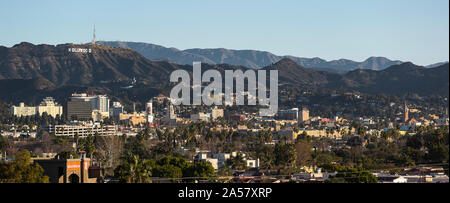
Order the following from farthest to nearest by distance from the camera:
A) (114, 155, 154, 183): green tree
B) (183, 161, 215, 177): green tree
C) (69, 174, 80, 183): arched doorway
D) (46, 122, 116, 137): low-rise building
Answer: (46, 122, 116, 137): low-rise building < (183, 161, 215, 177): green tree < (69, 174, 80, 183): arched doorway < (114, 155, 154, 183): green tree

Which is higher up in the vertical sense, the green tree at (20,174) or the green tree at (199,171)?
the green tree at (20,174)

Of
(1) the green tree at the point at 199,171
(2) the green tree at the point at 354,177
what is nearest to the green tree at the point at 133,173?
(1) the green tree at the point at 199,171

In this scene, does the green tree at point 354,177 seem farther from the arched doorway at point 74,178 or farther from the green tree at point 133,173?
the arched doorway at point 74,178

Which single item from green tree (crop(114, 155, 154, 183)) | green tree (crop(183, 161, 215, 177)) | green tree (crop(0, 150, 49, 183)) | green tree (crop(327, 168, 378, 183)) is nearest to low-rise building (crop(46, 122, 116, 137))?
green tree (crop(183, 161, 215, 177))

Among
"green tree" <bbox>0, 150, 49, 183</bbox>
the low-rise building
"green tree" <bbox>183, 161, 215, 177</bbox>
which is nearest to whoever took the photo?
"green tree" <bbox>0, 150, 49, 183</bbox>

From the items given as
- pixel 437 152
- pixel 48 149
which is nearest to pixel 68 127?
pixel 48 149

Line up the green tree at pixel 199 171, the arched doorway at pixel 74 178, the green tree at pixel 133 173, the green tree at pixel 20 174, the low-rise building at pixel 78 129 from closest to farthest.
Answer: the green tree at pixel 20 174, the green tree at pixel 133 173, the arched doorway at pixel 74 178, the green tree at pixel 199 171, the low-rise building at pixel 78 129

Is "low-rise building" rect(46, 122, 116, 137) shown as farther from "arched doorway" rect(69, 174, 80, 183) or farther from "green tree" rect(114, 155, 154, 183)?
"green tree" rect(114, 155, 154, 183)

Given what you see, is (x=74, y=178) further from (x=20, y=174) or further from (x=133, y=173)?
(x=20, y=174)

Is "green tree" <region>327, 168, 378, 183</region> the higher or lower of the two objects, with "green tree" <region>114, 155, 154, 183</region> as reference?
lower

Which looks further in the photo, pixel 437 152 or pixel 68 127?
pixel 68 127
